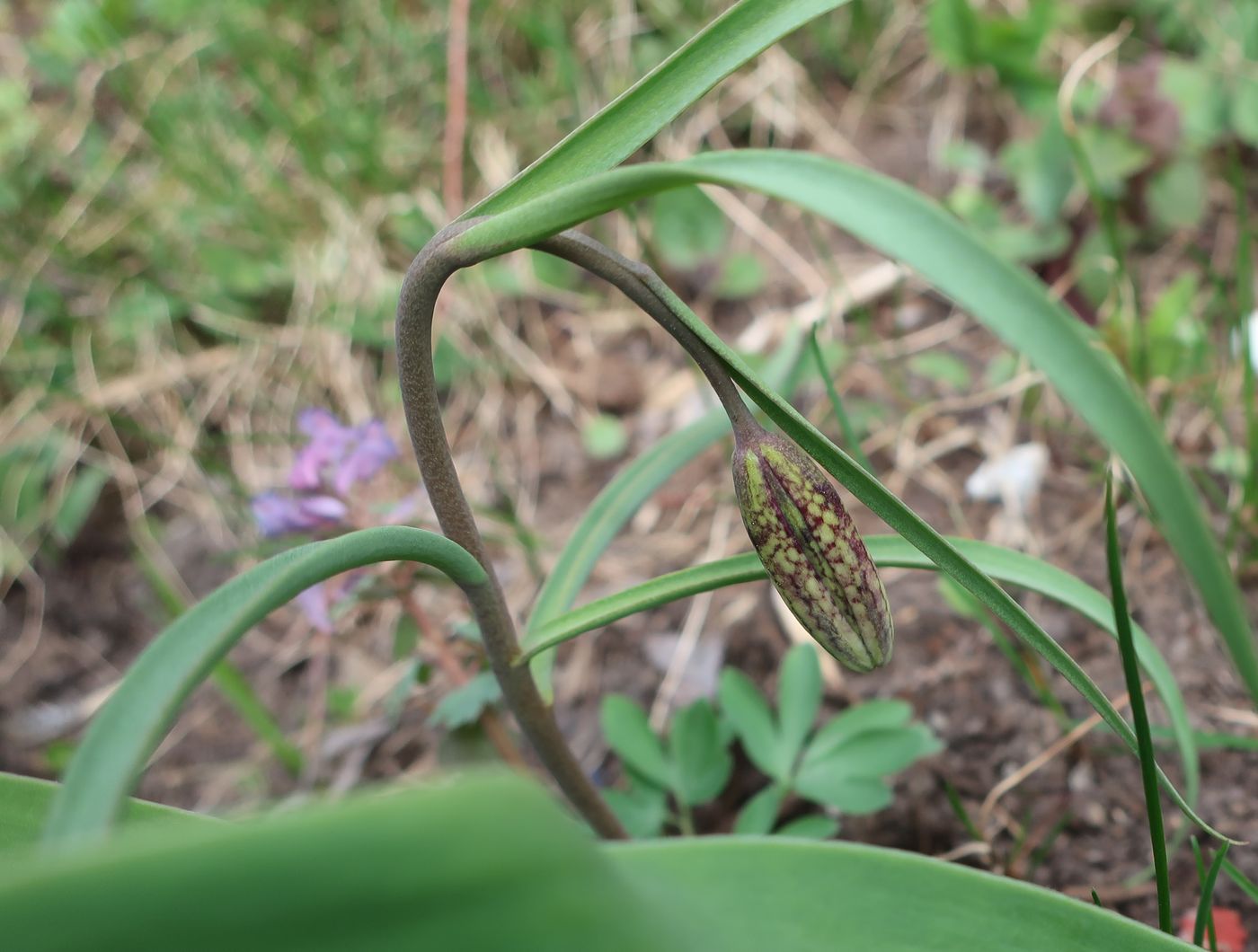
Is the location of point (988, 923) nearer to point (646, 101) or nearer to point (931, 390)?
point (646, 101)

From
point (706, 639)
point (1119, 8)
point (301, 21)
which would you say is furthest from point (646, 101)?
point (301, 21)

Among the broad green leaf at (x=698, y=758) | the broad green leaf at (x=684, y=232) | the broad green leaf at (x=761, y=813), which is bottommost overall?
the broad green leaf at (x=761, y=813)

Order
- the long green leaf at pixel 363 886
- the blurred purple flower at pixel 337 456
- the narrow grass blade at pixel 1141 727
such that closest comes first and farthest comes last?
1. the long green leaf at pixel 363 886
2. the narrow grass blade at pixel 1141 727
3. the blurred purple flower at pixel 337 456

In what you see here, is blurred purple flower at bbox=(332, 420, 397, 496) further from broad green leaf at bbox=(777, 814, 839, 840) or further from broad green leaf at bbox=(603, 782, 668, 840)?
broad green leaf at bbox=(777, 814, 839, 840)

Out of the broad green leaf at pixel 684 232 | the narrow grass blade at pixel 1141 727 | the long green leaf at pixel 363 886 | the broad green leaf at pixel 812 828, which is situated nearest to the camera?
the long green leaf at pixel 363 886

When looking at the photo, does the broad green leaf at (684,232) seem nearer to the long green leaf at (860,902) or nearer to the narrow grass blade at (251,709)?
the narrow grass blade at (251,709)

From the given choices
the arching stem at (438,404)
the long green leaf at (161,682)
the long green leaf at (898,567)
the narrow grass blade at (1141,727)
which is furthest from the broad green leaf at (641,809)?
the long green leaf at (161,682)

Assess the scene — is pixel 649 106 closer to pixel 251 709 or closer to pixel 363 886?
pixel 363 886

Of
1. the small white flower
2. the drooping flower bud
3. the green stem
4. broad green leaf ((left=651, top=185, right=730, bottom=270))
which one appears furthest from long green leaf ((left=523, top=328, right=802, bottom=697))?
broad green leaf ((left=651, top=185, right=730, bottom=270))
